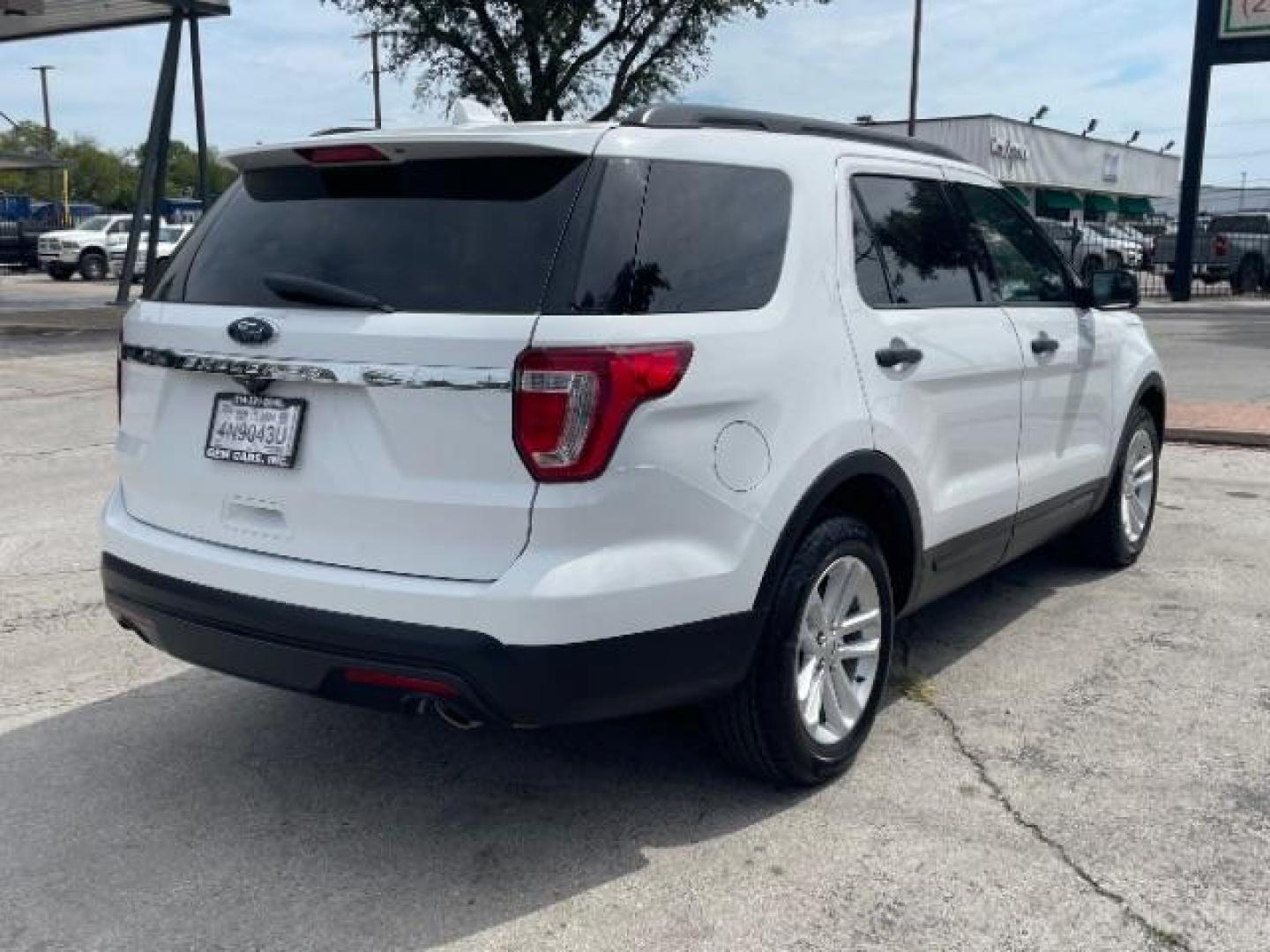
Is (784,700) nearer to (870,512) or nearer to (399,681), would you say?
(870,512)

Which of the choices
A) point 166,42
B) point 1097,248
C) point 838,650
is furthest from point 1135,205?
point 838,650

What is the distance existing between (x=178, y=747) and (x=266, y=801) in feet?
1.75

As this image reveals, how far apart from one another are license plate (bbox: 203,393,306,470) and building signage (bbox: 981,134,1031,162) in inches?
1904

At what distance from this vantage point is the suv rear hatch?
292 cm

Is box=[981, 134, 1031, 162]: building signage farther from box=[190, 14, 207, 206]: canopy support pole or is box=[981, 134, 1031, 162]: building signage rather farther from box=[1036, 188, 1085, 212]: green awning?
box=[190, 14, 207, 206]: canopy support pole

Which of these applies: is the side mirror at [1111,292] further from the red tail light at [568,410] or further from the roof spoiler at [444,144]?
the red tail light at [568,410]

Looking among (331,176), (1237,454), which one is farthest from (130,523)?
(1237,454)

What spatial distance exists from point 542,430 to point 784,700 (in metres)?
1.09

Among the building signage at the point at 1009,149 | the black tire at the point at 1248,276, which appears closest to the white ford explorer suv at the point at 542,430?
the black tire at the point at 1248,276

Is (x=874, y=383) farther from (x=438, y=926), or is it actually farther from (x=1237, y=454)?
(x=1237, y=454)

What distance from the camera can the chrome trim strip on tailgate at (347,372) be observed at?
2.90 m

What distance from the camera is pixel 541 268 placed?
2.96 m

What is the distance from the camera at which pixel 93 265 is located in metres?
37.4

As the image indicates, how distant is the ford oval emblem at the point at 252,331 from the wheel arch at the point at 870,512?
1.39m
